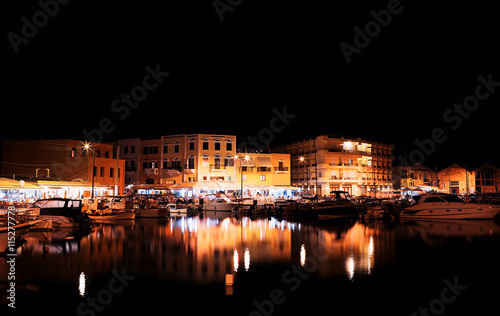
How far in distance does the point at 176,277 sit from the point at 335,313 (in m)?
5.08

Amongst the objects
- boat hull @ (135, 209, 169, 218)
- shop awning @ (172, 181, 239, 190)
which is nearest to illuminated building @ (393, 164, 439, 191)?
shop awning @ (172, 181, 239, 190)

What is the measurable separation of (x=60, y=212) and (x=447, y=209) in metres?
30.6

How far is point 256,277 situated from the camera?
39.7ft

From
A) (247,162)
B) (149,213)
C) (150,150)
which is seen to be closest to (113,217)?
(149,213)

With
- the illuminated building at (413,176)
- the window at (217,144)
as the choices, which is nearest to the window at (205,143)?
the window at (217,144)

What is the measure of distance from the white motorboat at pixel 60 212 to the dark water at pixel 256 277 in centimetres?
665

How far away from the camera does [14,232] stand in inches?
Answer: 617

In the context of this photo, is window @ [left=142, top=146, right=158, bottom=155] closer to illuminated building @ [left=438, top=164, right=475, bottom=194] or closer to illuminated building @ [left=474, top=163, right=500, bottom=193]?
illuminated building @ [left=438, top=164, right=475, bottom=194]

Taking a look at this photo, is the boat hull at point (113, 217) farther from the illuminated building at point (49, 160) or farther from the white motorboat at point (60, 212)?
the illuminated building at point (49, 160)

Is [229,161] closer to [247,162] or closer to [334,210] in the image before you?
[247,162]

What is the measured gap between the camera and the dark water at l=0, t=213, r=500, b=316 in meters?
9.37

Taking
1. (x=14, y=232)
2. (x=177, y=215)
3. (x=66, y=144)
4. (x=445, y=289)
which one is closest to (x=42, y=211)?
(x=14, y=232)

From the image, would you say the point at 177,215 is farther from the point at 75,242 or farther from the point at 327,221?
the point at 75,242

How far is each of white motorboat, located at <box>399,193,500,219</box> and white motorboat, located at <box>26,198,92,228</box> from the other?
27.1 meters
